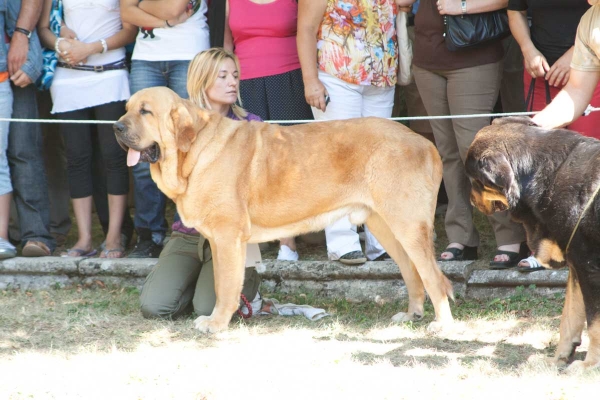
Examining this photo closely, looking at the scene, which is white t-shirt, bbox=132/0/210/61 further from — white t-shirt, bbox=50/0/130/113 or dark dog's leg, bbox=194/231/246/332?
dark dog's leg, bbox=194/231/246/332

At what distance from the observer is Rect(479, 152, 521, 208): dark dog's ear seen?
4129 millimetres

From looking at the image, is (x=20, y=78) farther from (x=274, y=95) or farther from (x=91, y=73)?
(x=274, y=95)

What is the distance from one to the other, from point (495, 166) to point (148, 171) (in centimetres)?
358

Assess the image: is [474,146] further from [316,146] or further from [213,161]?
[213,161]

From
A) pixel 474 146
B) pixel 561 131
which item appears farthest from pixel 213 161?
pixel 561 131

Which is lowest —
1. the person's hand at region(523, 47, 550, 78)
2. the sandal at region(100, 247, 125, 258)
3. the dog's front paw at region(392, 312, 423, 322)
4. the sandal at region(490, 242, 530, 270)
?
the sandal at region(100, 247, 125, 258)

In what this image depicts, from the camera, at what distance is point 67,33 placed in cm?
704

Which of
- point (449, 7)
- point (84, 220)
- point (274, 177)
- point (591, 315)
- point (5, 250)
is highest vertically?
point (449, 7)

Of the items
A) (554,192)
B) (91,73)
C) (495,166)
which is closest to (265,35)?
(91,73)

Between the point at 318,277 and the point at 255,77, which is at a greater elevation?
the point at 255,77

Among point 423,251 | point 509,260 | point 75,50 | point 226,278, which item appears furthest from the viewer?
Result: point 75,50

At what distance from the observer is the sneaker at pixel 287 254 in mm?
6809

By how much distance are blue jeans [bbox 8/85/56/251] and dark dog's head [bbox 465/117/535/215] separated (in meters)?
4.32

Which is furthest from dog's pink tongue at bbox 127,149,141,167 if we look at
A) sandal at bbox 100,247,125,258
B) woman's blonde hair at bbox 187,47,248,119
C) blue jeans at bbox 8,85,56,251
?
blue jeans at bbox 8,85,56,251
